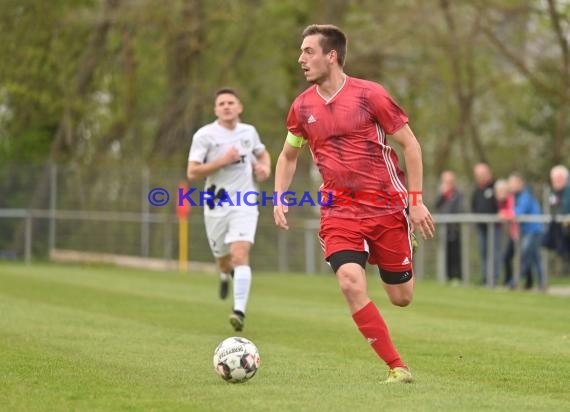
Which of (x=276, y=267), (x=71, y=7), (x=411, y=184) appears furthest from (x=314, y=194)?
(x=411, y=184)

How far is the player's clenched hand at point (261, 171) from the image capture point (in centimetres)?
1386

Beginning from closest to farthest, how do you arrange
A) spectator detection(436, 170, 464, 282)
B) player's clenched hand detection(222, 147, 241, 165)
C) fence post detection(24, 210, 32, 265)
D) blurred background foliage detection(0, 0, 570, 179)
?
player's clenched hand detection(222, 147, 241, 165)
spectator detection(436, 170, 464, 282)
blurred background foliage detection(0, 0, 570, 179)
fence post detection(24, 210, 32, 265)

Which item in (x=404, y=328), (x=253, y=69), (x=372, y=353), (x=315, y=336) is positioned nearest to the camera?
(x=372, y=353)

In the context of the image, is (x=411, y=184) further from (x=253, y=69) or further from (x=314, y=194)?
(x=253, y=69)

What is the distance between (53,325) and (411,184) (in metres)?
5.67

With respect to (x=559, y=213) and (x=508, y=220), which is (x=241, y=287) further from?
(x=508, y=220)

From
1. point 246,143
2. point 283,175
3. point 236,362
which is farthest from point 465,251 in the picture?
point 236,362

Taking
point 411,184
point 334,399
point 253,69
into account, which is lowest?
point 334,399

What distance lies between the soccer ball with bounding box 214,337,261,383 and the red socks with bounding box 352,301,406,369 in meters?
0.73

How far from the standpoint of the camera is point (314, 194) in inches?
1151

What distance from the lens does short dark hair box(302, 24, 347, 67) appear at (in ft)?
29.6

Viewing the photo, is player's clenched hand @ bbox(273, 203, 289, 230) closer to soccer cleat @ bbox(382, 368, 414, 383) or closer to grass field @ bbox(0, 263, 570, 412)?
grass field @ bbox(0, 263, 570, 412)

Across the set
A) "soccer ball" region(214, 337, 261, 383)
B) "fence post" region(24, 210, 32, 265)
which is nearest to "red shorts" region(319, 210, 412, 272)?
"soccer ball" region(214, 337, 261, 383)

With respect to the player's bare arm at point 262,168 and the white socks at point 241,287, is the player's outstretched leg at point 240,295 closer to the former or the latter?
the white socks at point 241,287
